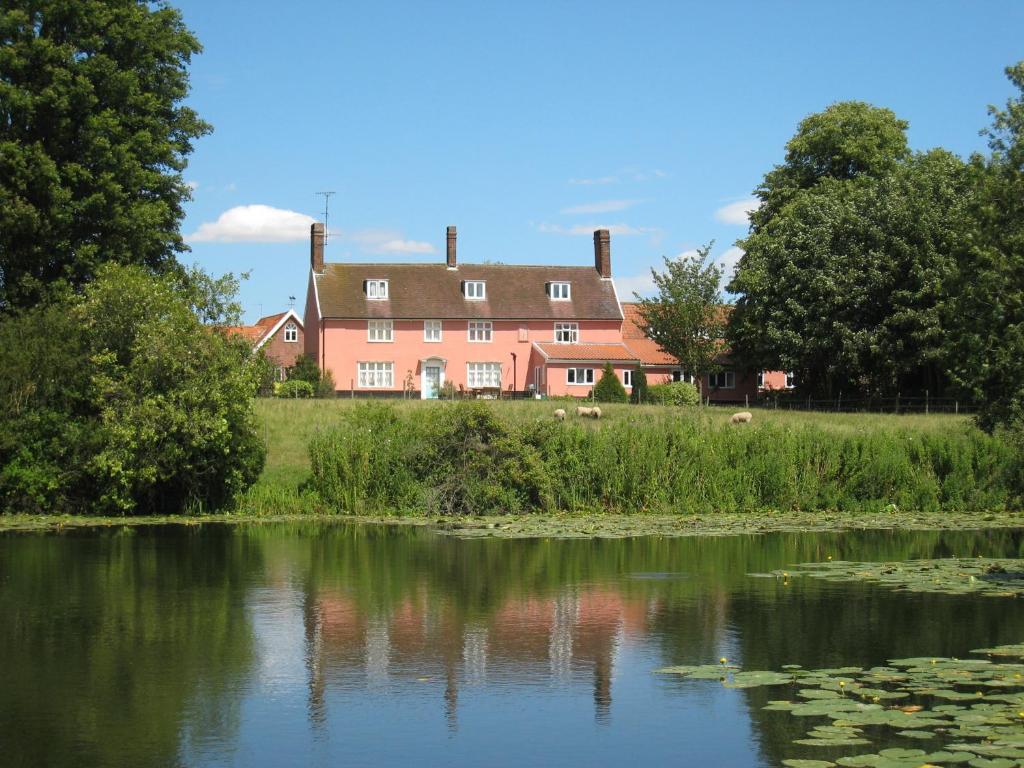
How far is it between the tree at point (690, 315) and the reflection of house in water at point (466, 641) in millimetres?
49754

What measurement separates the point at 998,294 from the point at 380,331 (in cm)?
5261

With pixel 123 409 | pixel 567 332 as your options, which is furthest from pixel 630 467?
pixel 567 332

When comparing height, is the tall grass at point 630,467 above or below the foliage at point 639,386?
below

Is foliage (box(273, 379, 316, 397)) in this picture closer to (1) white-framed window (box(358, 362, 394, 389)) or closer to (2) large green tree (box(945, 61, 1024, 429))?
(1) white-framed window (box(358, 362, 394, 389))

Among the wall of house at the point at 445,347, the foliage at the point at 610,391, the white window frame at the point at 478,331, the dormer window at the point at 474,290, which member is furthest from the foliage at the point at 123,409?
the dormer window at the point at 474,290

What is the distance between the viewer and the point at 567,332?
7462 cm

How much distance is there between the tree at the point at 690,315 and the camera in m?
67.2

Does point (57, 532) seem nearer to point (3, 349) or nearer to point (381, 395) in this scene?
point (3, 349)

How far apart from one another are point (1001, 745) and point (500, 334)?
64.8 m

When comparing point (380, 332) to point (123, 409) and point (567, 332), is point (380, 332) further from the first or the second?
point (123, 409)

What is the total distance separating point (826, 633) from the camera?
15.0 m

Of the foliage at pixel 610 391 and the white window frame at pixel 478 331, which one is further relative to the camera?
the white window frame at pixel 478 331

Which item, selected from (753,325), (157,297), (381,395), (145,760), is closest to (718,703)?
(145,760)

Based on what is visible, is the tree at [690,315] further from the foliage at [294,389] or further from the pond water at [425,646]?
the pond water at [425,646]
